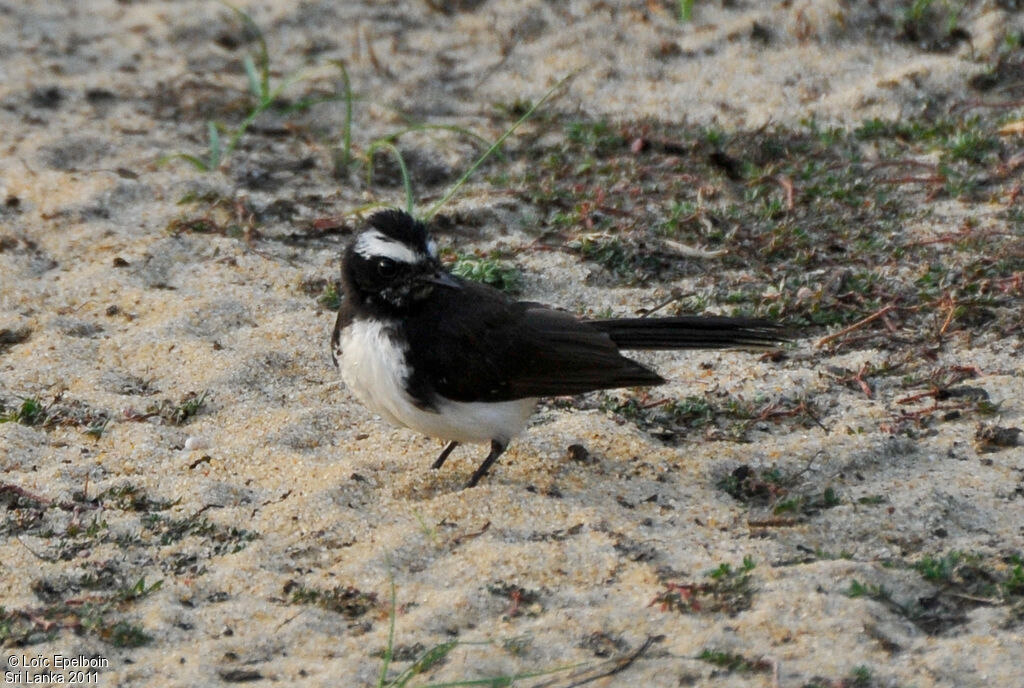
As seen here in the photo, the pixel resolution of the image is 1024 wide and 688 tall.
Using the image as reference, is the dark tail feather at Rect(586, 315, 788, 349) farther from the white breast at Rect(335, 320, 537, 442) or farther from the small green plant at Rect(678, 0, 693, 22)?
the small green plant at Rect(678, 0, 693, 22)

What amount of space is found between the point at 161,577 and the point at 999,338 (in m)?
3.71

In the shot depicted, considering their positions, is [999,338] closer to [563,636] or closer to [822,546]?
[822,546]

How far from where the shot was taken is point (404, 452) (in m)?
5.51

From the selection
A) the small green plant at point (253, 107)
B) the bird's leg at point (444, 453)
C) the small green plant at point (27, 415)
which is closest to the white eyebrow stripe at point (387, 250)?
the bird's leg at point (444, 453)

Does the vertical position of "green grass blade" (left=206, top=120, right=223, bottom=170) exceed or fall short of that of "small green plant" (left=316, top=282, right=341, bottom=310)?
it exceeds it

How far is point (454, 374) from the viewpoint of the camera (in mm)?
5102

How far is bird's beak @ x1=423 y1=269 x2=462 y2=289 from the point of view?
530 cm

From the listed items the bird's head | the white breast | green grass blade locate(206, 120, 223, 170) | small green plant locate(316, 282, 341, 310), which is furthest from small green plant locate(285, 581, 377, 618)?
green grass blade locate(206, 120, 223, 170)

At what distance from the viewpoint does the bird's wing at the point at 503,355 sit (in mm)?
5098

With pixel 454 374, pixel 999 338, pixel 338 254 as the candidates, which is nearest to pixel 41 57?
pixel 338 254

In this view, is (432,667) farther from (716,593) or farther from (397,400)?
(397,400)

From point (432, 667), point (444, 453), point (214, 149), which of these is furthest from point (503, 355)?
point (214, 149)

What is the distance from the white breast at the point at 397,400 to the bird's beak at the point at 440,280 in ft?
0.81

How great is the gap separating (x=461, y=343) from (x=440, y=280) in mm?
286
